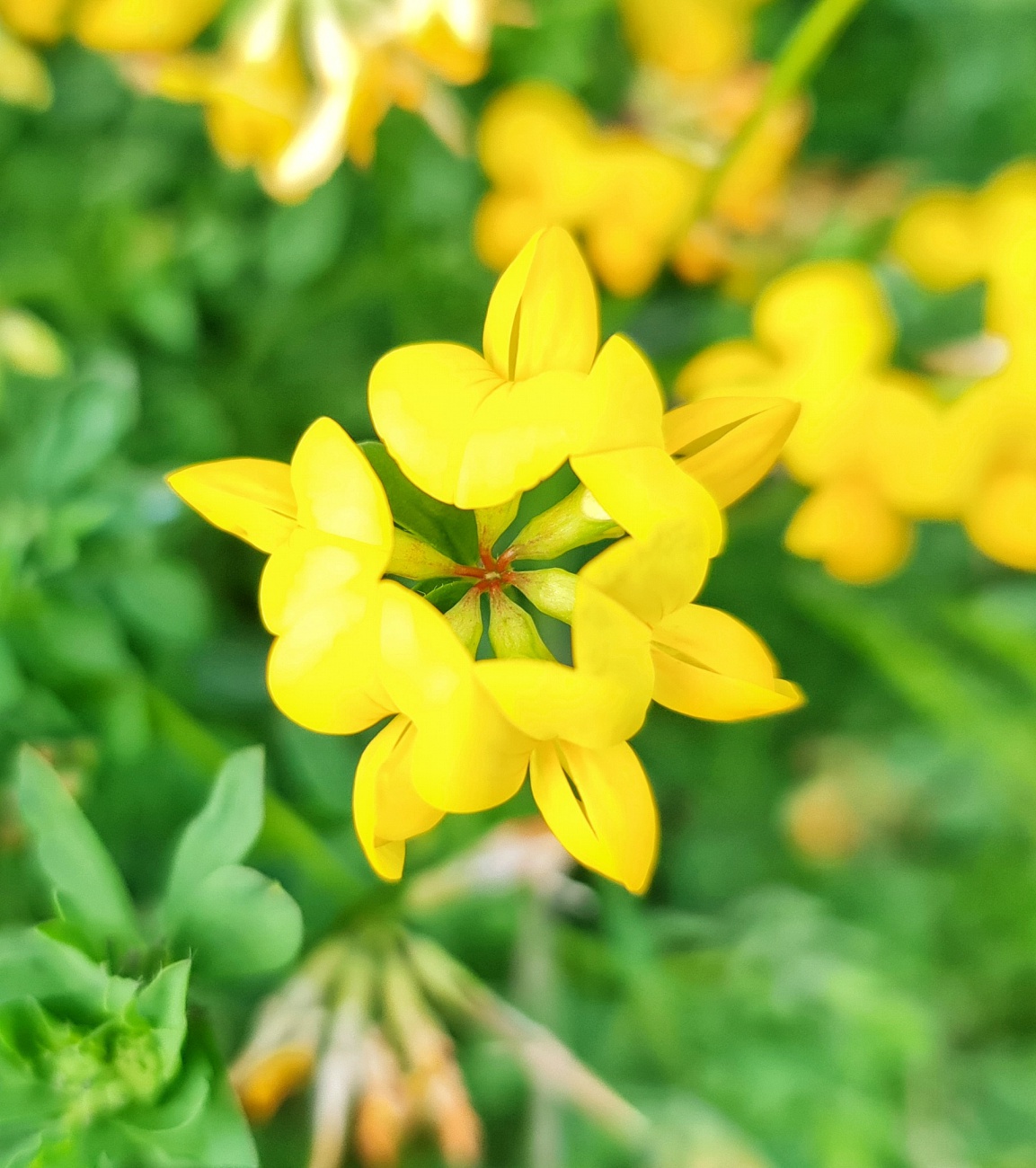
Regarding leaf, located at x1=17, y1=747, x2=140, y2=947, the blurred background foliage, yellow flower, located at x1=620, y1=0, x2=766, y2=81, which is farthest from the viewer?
yellow flower, located at x1=620, y1=0, x2=766, y2=81

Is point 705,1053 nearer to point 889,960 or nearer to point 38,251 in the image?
point 889,960

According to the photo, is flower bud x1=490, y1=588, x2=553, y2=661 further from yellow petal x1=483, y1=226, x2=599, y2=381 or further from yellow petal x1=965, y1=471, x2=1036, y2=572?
yellow petal x1=965, y1=471, x2=1036, y2=572

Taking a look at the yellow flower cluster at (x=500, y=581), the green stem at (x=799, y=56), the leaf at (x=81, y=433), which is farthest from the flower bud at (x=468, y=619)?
the green stem at (x=799, y=56)

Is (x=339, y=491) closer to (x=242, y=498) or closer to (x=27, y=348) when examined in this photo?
(x=242, y=498)

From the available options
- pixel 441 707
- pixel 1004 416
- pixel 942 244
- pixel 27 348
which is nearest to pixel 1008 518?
pixel 1004 416

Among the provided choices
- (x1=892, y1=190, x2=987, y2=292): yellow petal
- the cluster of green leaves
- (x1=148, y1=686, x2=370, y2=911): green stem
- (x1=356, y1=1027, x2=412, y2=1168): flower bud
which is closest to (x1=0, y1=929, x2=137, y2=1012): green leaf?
the cluster of green leaves

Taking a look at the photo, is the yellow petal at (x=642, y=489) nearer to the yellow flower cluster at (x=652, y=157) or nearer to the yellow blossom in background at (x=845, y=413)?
the yellow blossom in background at (x=845, y=413)

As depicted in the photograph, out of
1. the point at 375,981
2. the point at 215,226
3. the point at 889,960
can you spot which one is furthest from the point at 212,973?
the point at 889,960
